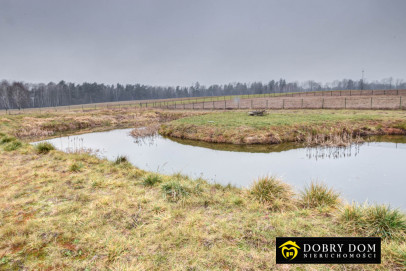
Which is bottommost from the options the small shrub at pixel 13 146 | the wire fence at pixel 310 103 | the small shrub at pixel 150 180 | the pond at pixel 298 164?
the pond at pixel 298 164

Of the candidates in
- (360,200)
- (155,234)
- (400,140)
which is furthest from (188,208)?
(400,140)

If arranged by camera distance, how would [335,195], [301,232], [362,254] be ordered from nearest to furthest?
[362,254] < [301,232] < [335,195]

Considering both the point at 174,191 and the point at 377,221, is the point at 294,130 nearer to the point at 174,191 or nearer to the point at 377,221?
the point at 377,221

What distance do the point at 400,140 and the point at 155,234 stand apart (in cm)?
2019

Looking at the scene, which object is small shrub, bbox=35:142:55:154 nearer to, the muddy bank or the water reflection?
the muddy bank

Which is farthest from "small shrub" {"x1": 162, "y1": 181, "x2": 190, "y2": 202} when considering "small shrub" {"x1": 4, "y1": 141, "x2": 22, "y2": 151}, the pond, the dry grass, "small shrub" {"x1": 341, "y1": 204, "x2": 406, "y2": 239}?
"small shrub" {"x1": 4, "y1": 141, "x2": 22, "y2": 151}

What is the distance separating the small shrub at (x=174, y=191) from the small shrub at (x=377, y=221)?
4092 mm

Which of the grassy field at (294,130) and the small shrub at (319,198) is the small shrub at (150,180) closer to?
the small shrub at (319,198)

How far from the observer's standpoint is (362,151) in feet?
42.1

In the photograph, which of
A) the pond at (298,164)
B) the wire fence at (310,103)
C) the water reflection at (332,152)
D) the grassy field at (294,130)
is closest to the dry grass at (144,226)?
the pond at (298,164)

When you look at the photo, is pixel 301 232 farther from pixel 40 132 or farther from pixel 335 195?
pixel 40 132

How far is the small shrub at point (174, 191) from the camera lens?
594cm

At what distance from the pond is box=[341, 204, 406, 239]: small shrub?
2.36m

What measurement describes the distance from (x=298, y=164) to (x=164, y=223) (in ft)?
29.2
